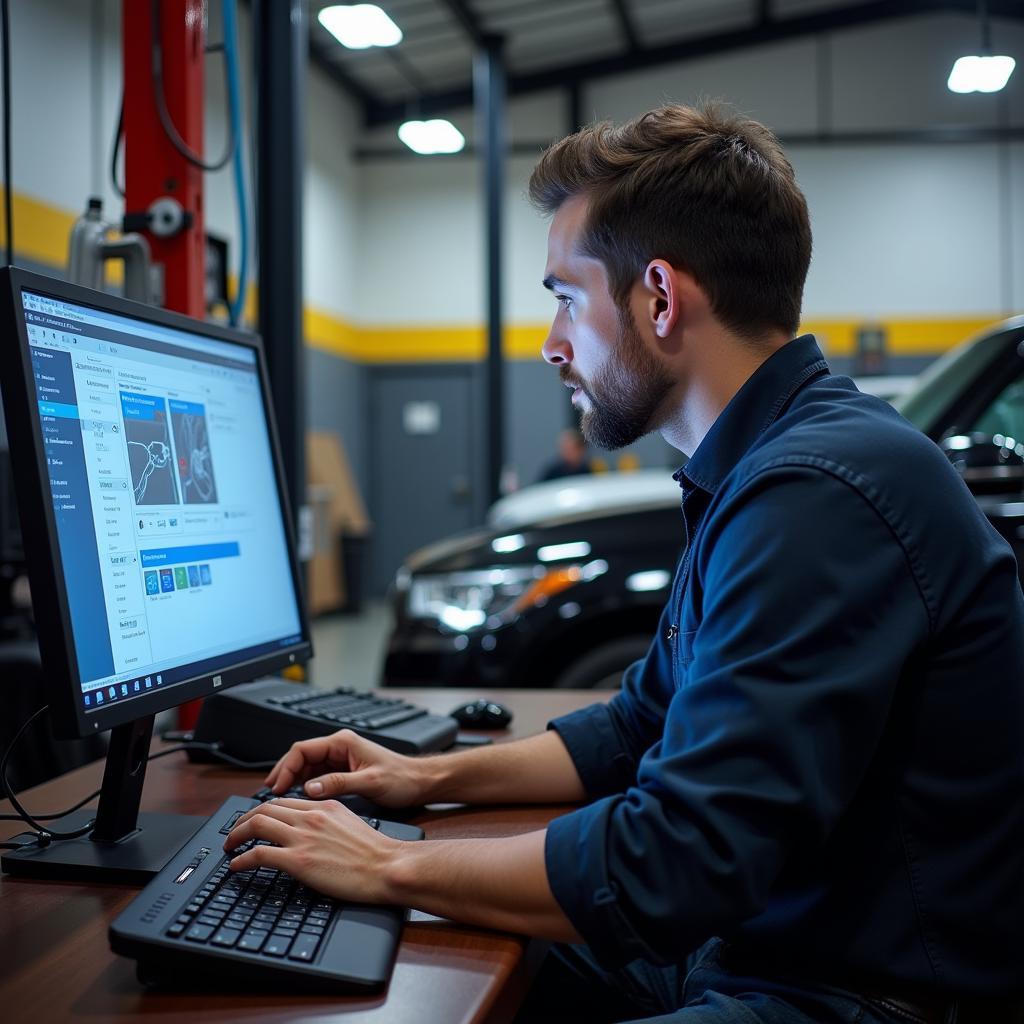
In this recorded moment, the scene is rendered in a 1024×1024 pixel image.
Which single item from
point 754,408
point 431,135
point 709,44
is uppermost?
point 709,44

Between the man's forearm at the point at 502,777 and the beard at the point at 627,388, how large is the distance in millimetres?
380

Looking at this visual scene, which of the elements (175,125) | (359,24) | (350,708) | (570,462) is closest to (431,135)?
(359,24)

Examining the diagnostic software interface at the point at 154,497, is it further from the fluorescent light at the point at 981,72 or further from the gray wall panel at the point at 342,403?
the gray wall panel at the point at 342,403

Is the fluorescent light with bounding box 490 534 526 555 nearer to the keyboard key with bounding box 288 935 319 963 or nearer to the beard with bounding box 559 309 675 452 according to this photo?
the beard with bounding box 559 309 675 452

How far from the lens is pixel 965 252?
10641 millimetres

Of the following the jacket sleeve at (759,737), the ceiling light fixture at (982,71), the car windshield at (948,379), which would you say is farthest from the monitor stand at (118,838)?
the ceiling light fixture at (982,71)

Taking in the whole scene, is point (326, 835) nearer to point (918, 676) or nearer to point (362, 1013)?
point (362, 1013)

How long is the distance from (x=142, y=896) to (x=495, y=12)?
31.5 feet

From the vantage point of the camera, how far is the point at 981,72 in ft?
20.4

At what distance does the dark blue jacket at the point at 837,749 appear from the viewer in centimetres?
80

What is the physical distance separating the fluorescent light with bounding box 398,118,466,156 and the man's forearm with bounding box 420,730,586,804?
23.5 ft

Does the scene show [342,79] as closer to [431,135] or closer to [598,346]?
[431,135]

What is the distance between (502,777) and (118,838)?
41 cm

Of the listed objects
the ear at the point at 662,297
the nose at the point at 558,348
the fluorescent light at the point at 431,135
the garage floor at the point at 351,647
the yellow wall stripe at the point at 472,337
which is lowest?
the garage floor at the point at 351,647
